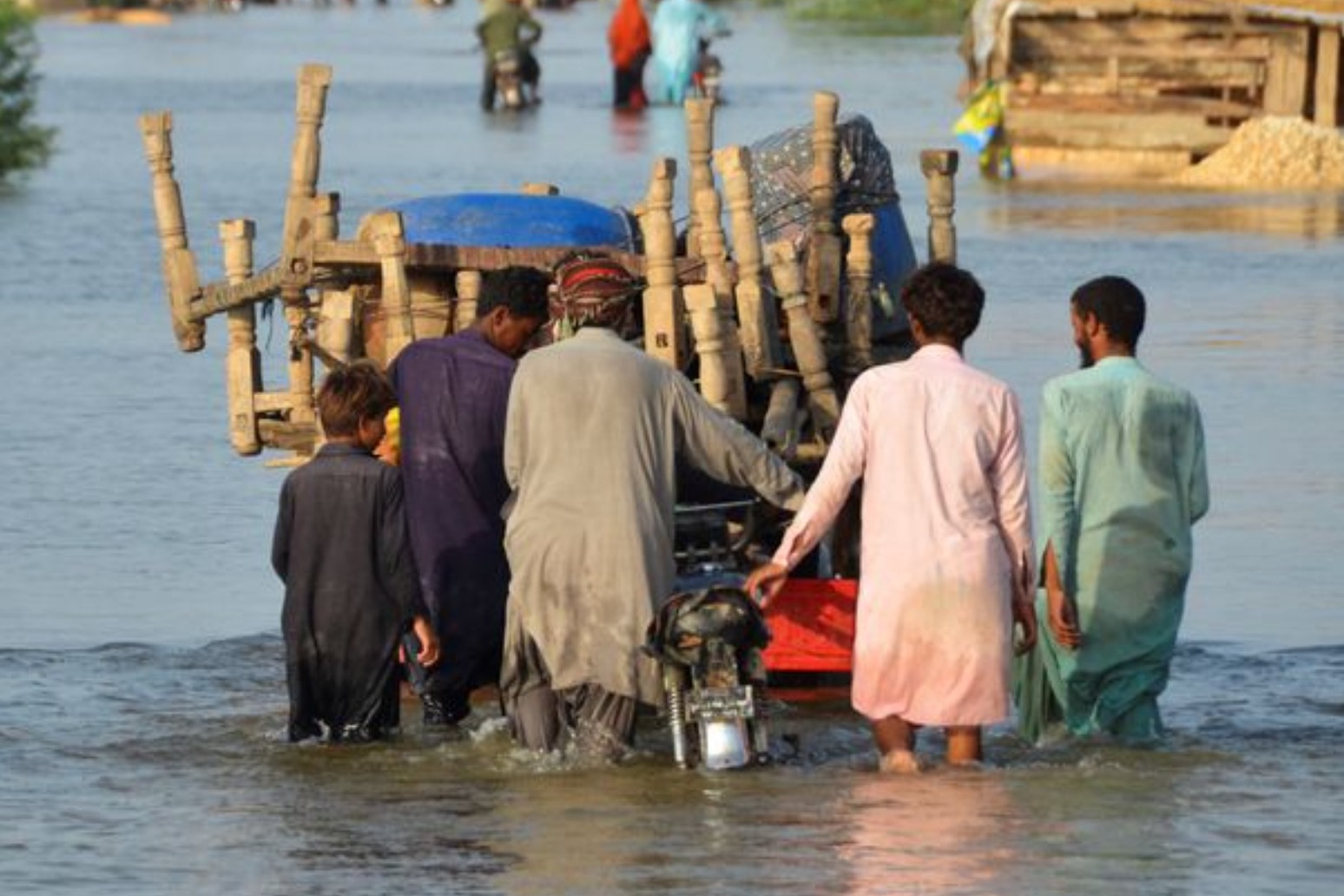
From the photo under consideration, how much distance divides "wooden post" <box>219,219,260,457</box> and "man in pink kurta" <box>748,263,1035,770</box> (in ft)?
7.30

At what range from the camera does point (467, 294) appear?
9.65m

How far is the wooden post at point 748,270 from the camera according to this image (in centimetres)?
939

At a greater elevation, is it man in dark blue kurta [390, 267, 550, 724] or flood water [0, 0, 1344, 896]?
man in dark blue kurta [390, 267, 550, 724]

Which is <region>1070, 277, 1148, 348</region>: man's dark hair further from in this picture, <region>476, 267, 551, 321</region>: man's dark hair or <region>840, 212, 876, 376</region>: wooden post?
<region>840, 212, 876, 376</region>: wooden post

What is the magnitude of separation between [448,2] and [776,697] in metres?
74.8

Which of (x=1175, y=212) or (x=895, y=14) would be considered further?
(x=895, y=14)

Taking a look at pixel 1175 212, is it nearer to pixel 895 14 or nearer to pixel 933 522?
pixel 933 522

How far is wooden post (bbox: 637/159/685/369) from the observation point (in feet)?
30.4

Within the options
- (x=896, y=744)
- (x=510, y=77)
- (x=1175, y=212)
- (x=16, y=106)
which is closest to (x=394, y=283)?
(x=896, y=744)

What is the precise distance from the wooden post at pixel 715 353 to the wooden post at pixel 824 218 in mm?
588

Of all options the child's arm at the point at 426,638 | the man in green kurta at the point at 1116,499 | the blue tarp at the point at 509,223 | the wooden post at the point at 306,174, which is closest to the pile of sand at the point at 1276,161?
the blue tarp at the point at 509,223

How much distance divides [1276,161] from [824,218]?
57.3 ft

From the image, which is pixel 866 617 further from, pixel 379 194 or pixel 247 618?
pixel 379 194

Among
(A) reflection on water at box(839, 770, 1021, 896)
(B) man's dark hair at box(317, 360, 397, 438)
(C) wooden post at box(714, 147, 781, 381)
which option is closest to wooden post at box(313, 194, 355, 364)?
(B) man's dark hair at box(317, 360, 397, 438)
